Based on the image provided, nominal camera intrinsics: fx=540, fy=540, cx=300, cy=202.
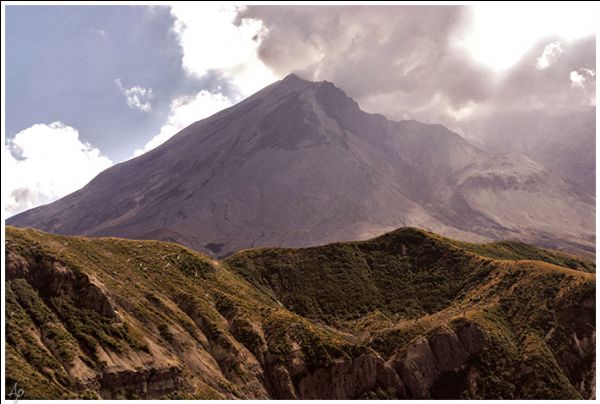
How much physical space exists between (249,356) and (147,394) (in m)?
16.9

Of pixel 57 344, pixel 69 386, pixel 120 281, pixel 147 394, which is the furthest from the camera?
pixel 120 281

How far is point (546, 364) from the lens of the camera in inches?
2370

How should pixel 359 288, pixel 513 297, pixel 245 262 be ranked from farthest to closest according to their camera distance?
pixel 245 262, pixel 359 288, pixel 513 297

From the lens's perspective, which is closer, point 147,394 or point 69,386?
point 69,386

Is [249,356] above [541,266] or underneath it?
above

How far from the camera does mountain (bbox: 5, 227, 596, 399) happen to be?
42.1 meters

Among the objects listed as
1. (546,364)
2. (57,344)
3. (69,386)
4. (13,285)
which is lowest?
(546,364)

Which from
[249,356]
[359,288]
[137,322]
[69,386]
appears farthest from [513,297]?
[69,386]

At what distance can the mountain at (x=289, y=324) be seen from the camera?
42.1 metres

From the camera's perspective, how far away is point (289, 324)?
63.1 meters

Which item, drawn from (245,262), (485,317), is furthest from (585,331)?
(245,262)

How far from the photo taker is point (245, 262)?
8731cm

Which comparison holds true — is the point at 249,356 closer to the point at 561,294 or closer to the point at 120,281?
the point at 120,281

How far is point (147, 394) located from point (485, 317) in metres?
42.6
